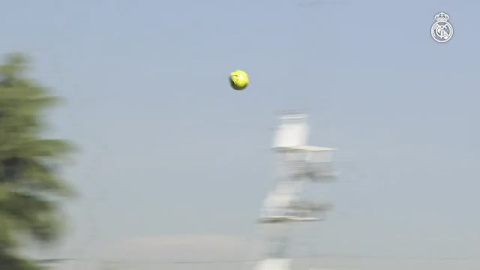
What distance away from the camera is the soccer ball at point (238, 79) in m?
27.7

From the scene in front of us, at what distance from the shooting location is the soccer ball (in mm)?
27703

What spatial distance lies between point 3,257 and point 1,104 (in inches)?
128

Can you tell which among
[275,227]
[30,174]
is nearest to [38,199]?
[30,174]

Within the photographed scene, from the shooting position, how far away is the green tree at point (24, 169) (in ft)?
99.9

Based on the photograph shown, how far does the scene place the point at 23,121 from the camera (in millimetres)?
30953

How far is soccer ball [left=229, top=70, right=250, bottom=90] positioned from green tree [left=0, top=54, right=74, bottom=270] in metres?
5.32

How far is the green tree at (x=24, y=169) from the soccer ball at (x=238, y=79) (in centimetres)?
532

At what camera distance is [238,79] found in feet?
90.9

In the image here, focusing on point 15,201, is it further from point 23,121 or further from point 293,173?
point 293,173

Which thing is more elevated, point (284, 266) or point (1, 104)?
point (1, 104)

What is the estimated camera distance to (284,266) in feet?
97.7

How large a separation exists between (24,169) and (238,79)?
5.92 m

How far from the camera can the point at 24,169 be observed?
31031 millimetres

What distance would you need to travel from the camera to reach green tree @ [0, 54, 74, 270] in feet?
99.9
